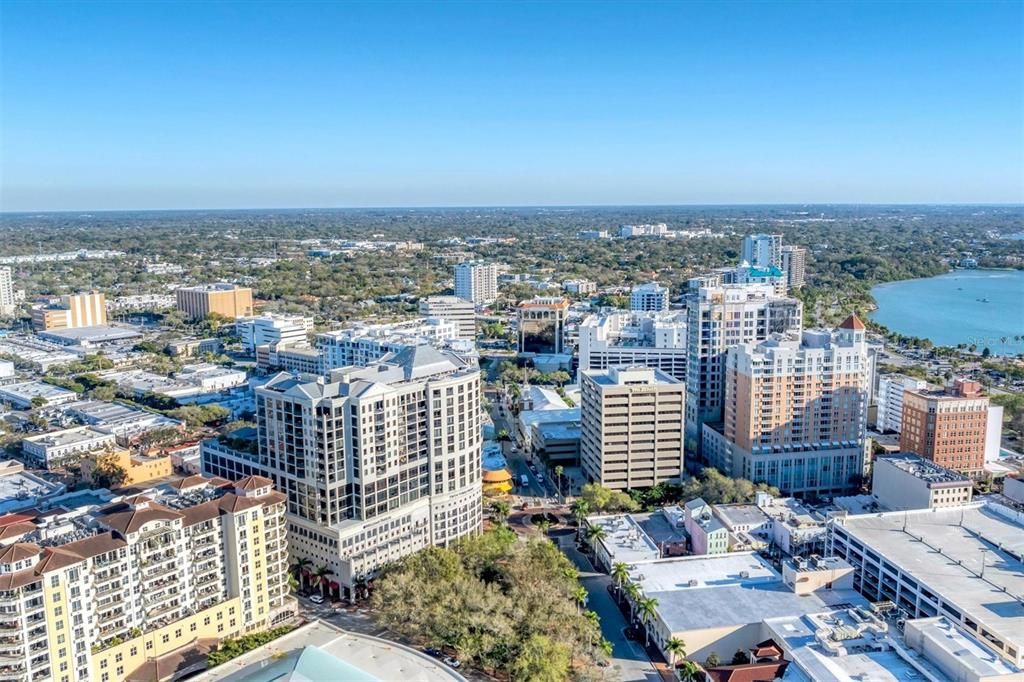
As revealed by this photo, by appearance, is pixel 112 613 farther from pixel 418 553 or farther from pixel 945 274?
pixel 945 274

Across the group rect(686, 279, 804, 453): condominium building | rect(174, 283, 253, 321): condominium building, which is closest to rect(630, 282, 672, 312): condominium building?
rect(686, 279, 804, 453): condominium building

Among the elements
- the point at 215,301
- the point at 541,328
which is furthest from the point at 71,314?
the point at 541,328

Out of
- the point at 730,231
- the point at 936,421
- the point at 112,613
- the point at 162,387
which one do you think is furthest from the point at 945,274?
the point at 112,613

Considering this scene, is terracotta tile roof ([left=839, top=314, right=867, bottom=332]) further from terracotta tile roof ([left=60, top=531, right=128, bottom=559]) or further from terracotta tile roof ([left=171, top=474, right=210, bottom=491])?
terracotta tile roof ([left=60, top=531, right=128, bottom=559])

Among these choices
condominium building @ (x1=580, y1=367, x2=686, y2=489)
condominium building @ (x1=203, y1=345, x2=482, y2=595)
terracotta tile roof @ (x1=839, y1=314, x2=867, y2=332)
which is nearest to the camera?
condominium building @ (x1=203, y1=345, x2=482, y2=595)

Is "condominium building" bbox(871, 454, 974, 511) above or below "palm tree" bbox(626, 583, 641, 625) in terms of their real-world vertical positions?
above

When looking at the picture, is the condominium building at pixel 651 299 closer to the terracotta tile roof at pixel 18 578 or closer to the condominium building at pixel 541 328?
the condominium building at pixel 541 328

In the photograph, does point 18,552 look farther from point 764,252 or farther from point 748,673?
point 764,252
